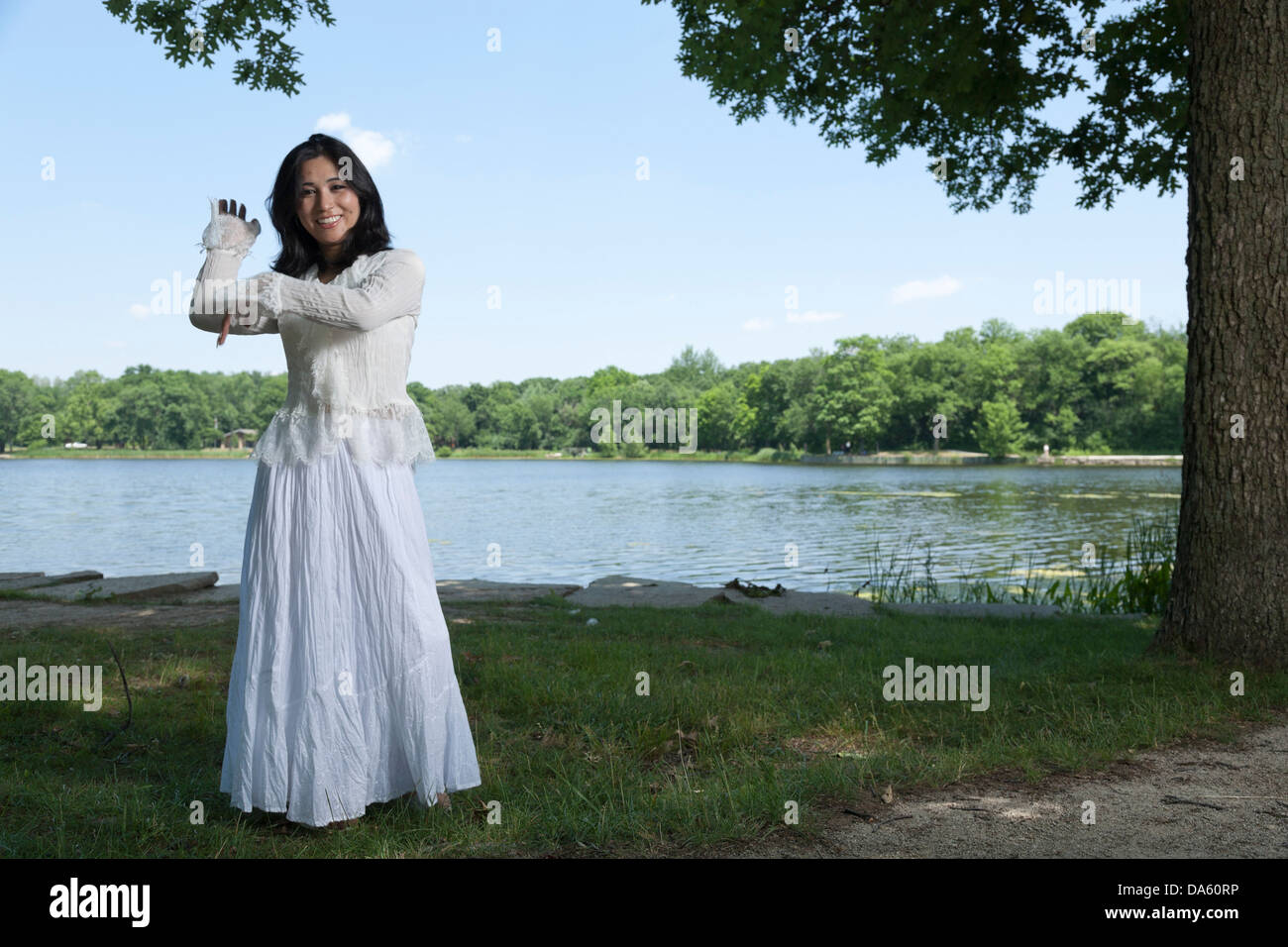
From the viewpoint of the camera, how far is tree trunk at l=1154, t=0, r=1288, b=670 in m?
5.43

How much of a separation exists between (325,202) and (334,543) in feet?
3.76

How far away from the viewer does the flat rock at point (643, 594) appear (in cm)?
921

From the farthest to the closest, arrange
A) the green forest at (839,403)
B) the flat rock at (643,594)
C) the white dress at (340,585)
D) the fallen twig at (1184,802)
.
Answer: the green forest at (839,403) < the flat rock at (643,594) < the fallen twig at (1184,802) < the white dress at (340,585)

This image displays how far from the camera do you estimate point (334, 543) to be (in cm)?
316

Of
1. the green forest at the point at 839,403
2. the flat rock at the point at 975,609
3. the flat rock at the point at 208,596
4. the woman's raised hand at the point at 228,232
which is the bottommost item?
the flat rock at the point at 975,609

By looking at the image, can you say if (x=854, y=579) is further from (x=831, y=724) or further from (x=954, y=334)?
(x=954, y=334)

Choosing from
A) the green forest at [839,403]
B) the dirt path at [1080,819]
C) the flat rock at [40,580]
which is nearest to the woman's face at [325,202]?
the dirt path at [1080,819]

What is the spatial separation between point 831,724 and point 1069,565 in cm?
1280

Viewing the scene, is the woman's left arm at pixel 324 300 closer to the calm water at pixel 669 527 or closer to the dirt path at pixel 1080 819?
the dirt path at pixel 1080 819

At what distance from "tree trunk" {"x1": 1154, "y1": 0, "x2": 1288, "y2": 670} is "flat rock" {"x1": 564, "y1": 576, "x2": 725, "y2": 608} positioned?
4.53 meters

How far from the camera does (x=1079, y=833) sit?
10.6 feet

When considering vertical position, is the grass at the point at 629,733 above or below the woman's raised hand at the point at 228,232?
below

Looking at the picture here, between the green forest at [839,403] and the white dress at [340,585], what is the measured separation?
70786 millimetres
